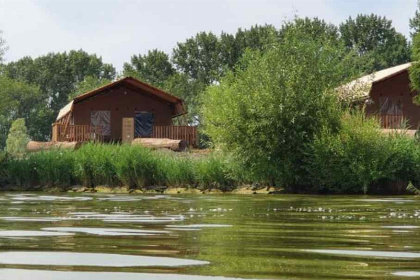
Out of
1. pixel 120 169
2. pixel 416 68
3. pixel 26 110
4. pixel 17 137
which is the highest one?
pixel 26 110

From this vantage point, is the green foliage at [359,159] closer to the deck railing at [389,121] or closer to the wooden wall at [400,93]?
the deck railing at [389,121]

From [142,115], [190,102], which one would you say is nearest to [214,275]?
[142,115]

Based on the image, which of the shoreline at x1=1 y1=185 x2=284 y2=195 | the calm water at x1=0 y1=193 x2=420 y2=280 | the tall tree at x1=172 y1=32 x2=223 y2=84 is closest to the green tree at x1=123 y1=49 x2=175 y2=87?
the tall tree at x1=172 y1=32 x2=223 y2=84

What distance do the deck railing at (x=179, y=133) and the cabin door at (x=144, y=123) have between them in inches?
152

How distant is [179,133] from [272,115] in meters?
16.0

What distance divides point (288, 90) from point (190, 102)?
5489cm

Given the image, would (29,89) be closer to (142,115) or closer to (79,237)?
(142,115)

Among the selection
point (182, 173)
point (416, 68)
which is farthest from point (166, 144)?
point (416, 68)

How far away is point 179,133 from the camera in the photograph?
5047 centimetres

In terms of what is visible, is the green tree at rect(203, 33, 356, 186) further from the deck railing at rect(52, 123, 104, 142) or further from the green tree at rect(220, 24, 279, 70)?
the green tree at rect(220, 24, 279, 70)

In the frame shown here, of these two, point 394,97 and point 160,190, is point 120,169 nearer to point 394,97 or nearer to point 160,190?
point 160,190

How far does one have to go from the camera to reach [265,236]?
29.7ft

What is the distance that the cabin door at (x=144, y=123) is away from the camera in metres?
54.7

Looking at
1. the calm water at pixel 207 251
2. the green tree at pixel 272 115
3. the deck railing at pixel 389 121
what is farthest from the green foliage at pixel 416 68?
the calm water at pixel 207 251
